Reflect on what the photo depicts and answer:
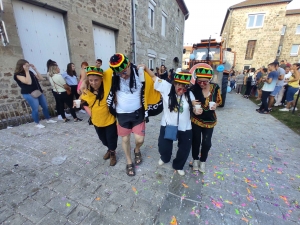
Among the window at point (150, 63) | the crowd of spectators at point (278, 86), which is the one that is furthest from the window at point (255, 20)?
the window at point (150, 63)

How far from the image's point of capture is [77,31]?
18.2 feet

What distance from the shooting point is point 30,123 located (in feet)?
15.2

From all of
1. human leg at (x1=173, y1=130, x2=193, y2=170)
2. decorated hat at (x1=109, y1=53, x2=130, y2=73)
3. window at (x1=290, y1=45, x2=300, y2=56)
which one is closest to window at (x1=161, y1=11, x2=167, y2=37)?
decorated hat at (x1=109, y1=53, x2=130, y2=73)

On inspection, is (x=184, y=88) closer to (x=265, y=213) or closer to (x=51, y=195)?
(x=265, y=213)

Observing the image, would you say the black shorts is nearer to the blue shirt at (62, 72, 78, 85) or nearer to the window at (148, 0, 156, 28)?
the blue shirt at (62, 72, 78, 85)

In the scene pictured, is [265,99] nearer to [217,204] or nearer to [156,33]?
[217,204]

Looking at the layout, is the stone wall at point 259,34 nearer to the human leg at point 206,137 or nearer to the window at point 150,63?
the window at point 150,63

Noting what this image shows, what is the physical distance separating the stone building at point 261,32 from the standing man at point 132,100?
80.7 ft

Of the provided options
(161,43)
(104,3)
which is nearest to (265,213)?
(104,3)

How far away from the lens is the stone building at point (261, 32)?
19156 mm

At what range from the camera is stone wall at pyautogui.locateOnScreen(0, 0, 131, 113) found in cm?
410

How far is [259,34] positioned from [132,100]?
83.2 feet

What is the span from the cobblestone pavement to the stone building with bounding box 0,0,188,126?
2157mm

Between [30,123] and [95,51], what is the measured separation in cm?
385
